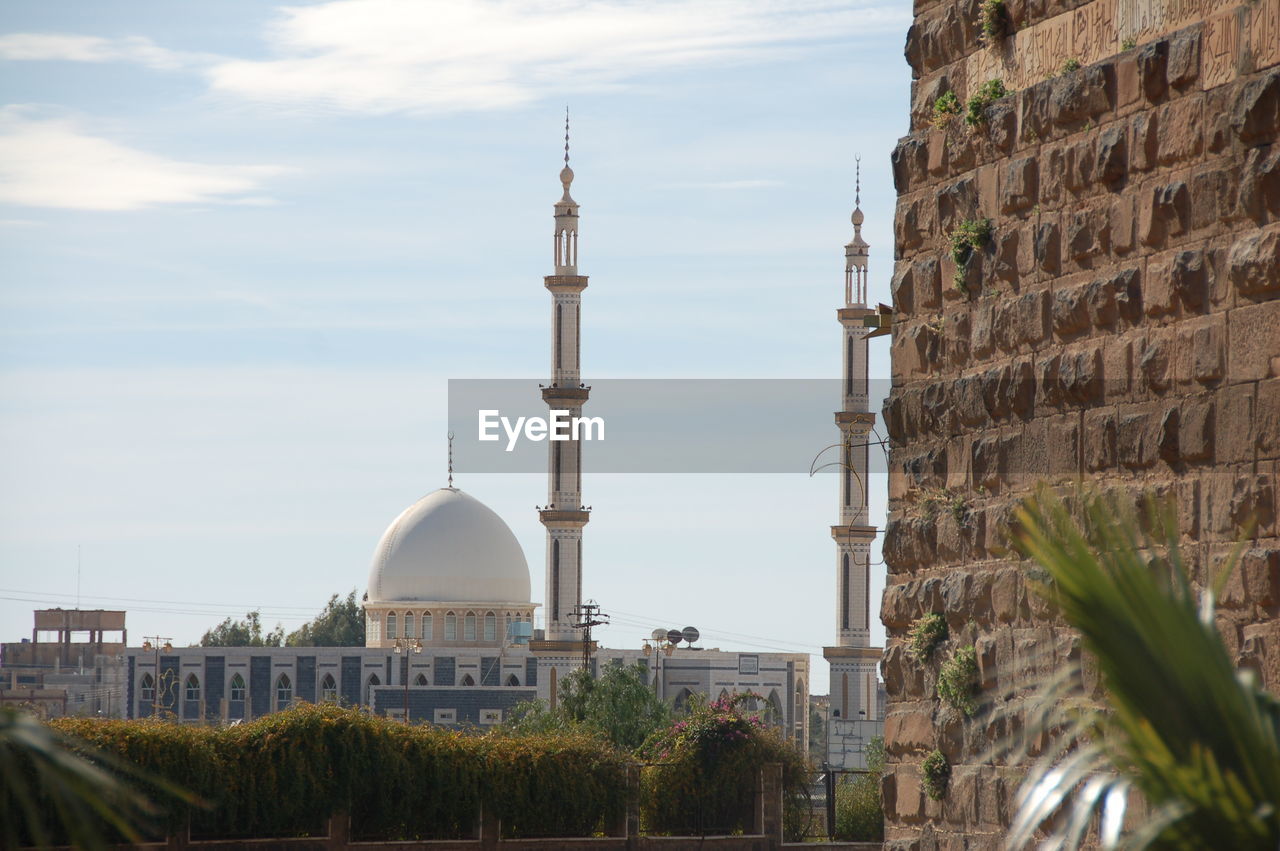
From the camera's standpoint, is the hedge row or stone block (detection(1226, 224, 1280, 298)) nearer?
stone block (detection(1226, 224, 1280, 298))

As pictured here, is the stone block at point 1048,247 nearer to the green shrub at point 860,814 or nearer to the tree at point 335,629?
the green shrub at point 860,814

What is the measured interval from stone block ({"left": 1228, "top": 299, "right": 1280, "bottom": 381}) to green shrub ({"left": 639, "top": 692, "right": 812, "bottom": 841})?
14995mm

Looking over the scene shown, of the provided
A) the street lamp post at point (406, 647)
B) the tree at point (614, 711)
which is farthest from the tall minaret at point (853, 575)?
the tree at point (614, 711)

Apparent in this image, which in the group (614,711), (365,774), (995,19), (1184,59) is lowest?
(614,711)

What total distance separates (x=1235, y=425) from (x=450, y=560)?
59007 millimetres

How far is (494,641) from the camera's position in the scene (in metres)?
63.9

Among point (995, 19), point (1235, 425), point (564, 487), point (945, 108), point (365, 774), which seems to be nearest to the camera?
point (1235, 425)

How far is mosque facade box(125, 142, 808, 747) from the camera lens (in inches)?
2261

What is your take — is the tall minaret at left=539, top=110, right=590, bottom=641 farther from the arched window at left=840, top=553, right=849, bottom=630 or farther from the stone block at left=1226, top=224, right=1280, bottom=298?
the stone block at left=1226, top=224, right=1280, bottom=298

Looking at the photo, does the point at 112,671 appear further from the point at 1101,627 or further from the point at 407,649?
the point at 1101,627

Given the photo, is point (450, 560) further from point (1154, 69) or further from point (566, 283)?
point (1154, 69)

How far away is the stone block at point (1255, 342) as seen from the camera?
452 cm

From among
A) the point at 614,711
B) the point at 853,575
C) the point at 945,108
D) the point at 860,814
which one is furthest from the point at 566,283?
the point at 945,108

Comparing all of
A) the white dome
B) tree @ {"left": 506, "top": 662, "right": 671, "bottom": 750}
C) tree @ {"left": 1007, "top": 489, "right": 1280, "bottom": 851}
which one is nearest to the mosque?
the white dome
